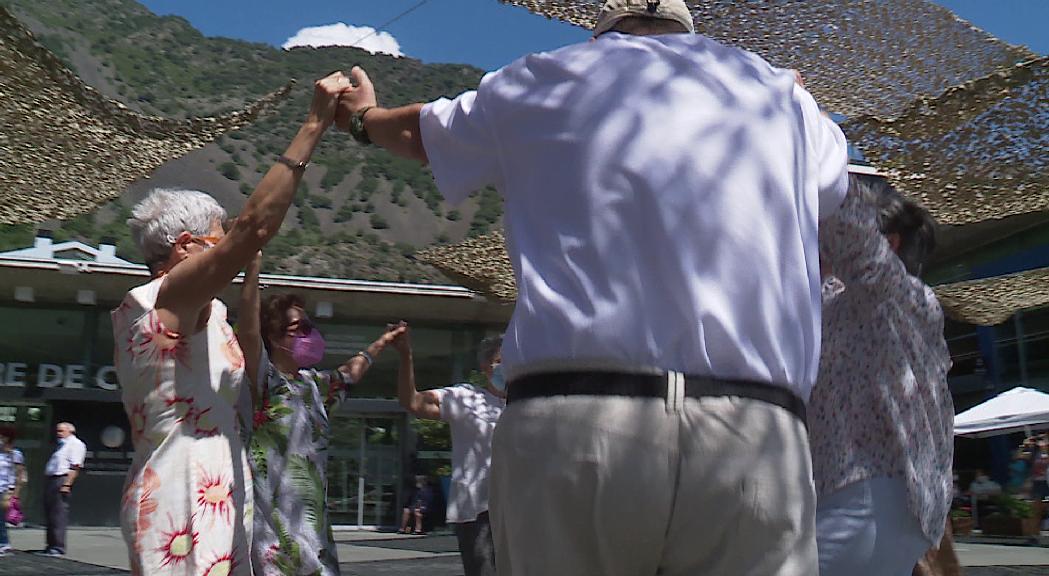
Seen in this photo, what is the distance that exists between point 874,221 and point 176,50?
91.1 meters

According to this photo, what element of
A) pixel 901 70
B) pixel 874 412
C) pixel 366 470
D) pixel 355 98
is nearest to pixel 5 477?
pixel 901 70

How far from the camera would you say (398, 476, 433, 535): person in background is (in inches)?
1021

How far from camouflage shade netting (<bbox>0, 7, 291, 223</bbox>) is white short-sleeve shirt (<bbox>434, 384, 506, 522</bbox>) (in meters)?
2.34

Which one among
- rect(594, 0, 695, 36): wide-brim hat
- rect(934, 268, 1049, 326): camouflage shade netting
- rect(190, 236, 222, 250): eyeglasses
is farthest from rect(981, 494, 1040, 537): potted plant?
rect(594, 0, 695, 36): wide-brim hat

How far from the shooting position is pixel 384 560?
43.8 feet

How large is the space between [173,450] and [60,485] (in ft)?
41.6

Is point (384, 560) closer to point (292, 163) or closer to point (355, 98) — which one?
point (292, 163)

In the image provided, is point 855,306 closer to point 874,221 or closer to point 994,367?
point 874,221

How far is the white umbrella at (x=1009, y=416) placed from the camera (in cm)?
1873

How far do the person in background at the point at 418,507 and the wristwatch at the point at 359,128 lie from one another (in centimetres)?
2429

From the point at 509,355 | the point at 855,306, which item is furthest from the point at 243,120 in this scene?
the point at 509,355

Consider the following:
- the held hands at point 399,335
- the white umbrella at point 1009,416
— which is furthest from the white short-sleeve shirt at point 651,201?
the white umbrella at point 1009,416

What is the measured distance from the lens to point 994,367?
96.8ft

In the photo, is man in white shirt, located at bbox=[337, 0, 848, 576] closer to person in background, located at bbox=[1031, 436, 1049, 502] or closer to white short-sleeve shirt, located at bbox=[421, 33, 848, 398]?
white short-sleeve shirt, located at bbox=[421, 33, 848, 398]
